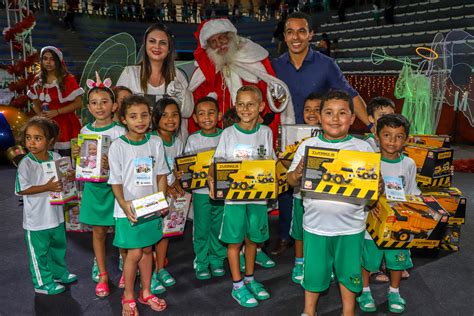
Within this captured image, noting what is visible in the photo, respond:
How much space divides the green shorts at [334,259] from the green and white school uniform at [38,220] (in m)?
1.46

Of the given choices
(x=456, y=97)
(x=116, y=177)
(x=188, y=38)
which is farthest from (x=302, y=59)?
(x=188, y=38)

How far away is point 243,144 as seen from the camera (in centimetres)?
225

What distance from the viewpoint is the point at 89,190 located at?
234cm

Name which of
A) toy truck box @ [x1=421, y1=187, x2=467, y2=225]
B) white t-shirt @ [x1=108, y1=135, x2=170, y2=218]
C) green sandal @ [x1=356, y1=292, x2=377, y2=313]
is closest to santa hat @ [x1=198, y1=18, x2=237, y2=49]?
white t-shirt @ [x1=108, y1=135, x2=170, y2=218]

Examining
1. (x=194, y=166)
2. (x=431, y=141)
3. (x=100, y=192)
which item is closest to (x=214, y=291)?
(x=194, y=166)

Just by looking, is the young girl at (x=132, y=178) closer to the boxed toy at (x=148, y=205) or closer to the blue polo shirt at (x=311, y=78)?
the boxed toy at (x=148, y=205)

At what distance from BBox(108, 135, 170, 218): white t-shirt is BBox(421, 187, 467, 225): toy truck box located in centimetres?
195

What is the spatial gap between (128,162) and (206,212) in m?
0.76

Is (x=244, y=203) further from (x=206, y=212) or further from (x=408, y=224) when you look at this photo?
(x=408, y=224)

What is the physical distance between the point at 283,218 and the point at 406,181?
1.04m

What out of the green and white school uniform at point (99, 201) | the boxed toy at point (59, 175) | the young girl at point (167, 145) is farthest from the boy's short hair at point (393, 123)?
the boxed toy at point (59, 175)

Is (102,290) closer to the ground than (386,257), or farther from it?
closer to the ground

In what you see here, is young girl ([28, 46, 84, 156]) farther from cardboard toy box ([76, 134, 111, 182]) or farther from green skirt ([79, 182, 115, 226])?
cardboard toy box ([76, 134, 111, 182])

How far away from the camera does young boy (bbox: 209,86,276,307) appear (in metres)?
2.24
